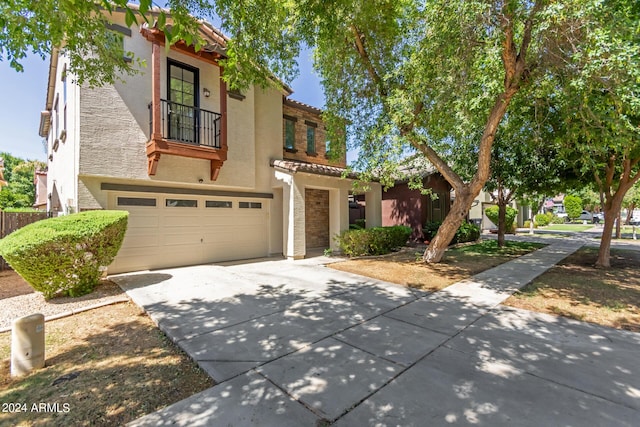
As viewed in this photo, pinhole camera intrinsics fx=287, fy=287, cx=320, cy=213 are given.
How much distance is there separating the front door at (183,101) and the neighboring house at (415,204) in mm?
10785

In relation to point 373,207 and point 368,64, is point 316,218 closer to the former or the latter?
point 373,207

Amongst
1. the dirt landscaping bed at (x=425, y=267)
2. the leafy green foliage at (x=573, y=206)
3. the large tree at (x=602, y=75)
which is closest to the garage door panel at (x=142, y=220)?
the dirt landscaping bed at (x=425, y=267)

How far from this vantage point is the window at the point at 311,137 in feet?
44.4

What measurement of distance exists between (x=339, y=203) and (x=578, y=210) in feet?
139

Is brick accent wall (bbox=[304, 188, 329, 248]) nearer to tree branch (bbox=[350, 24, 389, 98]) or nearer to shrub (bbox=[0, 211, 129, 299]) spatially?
tree branch (bbox=[350, 24, 389, 98])

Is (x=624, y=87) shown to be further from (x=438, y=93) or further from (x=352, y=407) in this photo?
(x=352, y=407)

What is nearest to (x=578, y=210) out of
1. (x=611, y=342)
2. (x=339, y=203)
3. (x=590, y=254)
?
(x=590, y=254)

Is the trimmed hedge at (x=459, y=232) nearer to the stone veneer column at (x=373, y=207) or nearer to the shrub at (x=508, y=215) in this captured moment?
the stone veneer column at (x=373, y=207)

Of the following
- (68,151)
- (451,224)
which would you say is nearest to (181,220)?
(68,151)

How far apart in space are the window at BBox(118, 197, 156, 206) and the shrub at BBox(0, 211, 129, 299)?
5.52ft

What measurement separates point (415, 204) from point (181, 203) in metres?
11.6

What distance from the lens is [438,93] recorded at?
736 centimetres

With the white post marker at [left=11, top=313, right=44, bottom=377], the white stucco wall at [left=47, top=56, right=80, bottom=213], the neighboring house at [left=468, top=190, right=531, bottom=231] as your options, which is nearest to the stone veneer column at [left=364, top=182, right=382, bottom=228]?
the white stucco wall at [left=47, top=56, right=80, bottom=213]

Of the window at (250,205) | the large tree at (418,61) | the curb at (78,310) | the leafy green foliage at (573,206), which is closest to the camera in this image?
the curb at (78,310)
